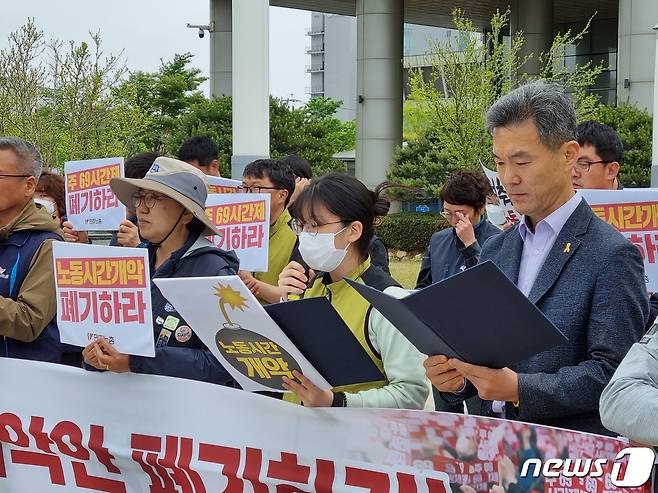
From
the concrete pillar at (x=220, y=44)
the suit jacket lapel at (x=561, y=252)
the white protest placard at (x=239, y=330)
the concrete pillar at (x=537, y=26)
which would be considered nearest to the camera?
the suit jacket lapel at (x=561, y=252)

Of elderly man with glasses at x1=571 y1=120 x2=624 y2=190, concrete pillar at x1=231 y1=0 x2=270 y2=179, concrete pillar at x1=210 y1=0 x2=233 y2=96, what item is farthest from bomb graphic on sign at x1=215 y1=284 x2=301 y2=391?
concrete pillar at x1=210 y1=0 x2=233 y2=96

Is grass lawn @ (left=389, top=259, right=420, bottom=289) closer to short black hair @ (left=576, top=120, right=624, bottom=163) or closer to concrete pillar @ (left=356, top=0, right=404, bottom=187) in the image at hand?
concrete pillar @ (left=356, top=0, right=404, bottom=187)

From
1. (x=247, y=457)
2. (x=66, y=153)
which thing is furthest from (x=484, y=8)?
(x=247, y=457)

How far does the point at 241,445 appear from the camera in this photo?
355 centimetres

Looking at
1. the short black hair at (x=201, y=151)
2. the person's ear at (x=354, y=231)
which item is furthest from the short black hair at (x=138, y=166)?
the person's ear at (x=354, y=231)

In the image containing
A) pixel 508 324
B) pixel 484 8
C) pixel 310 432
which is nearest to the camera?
pixel 508 324

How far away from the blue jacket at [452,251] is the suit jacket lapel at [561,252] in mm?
2990

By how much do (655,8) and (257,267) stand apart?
67.9 ft

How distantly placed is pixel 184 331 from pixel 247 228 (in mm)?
1952

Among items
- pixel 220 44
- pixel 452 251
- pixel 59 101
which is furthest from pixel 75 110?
pixel 452 251

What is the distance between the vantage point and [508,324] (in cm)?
258

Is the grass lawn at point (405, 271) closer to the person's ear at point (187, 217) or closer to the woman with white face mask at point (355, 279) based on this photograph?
the person's ear at point (187, 217)

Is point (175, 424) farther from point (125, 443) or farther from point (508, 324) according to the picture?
point (508, 324)

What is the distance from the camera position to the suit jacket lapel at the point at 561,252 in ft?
9.59
